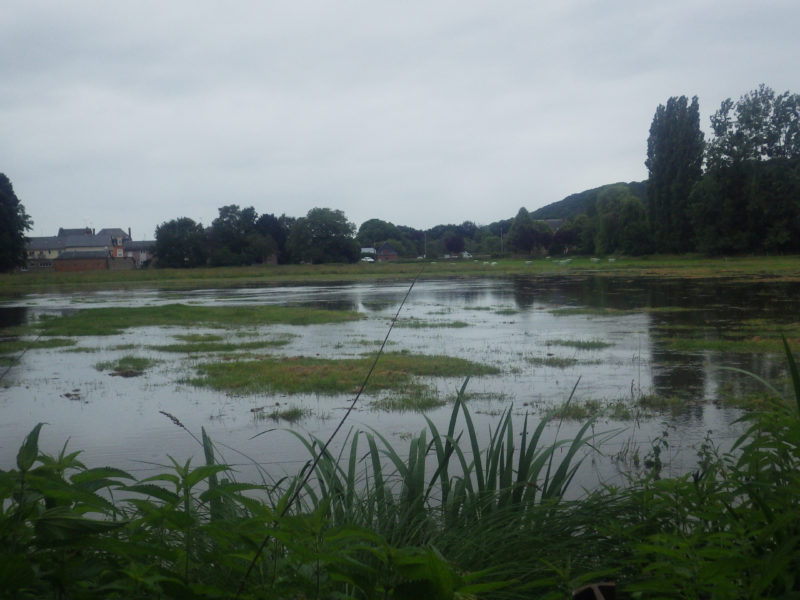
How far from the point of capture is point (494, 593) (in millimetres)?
2160

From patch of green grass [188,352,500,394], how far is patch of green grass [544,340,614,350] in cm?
284

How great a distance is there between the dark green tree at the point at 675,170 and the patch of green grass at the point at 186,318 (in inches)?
1940

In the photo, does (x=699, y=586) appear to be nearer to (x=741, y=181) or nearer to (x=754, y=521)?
(x=754, y=521)

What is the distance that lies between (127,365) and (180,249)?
78.1 meters

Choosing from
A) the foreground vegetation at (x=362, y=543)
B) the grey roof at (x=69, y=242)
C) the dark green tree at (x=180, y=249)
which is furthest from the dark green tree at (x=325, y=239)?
the foreground vegetation at (x=362, y=543)

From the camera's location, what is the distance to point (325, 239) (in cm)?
8919

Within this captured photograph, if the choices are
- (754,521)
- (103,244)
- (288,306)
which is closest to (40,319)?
(288,306)

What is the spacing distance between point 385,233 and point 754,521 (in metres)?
113

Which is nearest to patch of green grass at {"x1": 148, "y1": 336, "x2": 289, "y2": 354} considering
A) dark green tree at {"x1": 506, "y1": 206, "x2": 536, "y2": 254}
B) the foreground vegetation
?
the foreground vegetation

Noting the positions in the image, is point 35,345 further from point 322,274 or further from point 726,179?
point 726,179

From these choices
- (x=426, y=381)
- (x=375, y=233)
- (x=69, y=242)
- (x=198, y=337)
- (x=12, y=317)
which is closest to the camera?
(x=426, y=381)

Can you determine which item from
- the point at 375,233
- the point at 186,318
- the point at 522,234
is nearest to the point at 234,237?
the point at 375,233

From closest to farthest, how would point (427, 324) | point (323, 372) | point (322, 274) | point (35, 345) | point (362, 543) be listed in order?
point (362, 543)
point (323, 372)
point (35, 345)
point (427, 324)
point (322, 274)

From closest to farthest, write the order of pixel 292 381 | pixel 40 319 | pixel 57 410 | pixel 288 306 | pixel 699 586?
1. pixel 699 586
2. pixel 57 410
3. pixel 292 381
4. pixel 40 319
5. pixel 288 306
